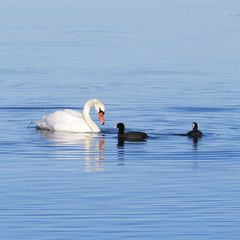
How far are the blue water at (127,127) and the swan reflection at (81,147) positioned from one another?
0.12 ft

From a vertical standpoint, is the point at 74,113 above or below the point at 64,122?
above

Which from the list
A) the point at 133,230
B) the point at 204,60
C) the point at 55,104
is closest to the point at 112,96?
the point at 55,104

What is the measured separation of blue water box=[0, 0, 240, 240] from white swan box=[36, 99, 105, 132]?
0.23m

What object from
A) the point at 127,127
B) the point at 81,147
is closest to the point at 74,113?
the point at 127,127

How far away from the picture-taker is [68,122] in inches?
951

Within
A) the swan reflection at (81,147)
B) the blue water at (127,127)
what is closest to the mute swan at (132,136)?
the blue water at (127,127)

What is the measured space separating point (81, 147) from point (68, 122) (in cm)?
276

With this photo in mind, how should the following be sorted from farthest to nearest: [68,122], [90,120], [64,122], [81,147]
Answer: [90,120]
[68,122]
[64,122]
[81,147]

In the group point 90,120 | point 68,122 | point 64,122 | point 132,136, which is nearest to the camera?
point 132,136

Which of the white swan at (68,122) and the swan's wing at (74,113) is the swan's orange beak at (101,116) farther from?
the swan's wing at (74,113)

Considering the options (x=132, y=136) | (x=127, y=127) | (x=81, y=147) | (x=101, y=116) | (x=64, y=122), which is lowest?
(x=81, y=147)

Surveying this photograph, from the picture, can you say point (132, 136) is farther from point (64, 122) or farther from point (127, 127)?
point (64, 122)

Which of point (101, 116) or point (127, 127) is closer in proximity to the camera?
point (127, 127)

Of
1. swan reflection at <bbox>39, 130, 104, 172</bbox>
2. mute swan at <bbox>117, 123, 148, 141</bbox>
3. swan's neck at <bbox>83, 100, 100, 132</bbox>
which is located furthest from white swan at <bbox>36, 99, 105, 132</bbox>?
mute swan at <bbox>117, 123, 148, 141</bbox>
